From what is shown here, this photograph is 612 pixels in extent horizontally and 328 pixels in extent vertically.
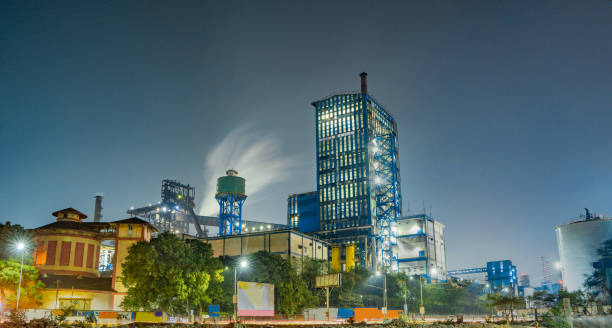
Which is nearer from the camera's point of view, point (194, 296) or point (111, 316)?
point (111, 316)

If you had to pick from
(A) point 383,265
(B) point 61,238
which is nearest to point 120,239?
(B) point 61,238

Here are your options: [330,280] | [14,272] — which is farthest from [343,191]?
[14,272]

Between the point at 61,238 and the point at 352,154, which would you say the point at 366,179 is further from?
the point at 61,238

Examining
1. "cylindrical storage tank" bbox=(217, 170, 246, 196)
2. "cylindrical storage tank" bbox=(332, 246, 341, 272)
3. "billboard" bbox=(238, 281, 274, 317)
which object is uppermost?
"cylindrical storage tank" bbox=(217, 170, 246, 196)

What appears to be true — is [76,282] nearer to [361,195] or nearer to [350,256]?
[350,256]

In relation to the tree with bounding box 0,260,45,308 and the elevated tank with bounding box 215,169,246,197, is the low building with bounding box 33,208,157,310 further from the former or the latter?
the elevated tank with bounding box 215,169,246,197

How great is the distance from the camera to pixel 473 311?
515 feet

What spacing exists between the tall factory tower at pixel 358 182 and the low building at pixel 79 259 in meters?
97.2

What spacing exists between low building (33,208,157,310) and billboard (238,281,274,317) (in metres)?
26.7

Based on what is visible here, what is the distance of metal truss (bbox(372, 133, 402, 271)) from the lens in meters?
180

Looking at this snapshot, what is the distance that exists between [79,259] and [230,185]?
264ft

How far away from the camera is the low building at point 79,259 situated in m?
79.1

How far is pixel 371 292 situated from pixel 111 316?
87602mm

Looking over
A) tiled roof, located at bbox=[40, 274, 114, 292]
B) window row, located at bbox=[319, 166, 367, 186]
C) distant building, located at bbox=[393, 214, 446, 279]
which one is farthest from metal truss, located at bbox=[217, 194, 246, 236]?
tiled roof, located at bbox=[40, 274, 114, 292]
